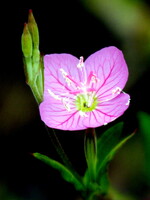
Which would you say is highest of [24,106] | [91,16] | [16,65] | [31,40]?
[31,40]

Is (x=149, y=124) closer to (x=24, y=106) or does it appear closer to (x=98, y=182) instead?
(x=98, y=182)

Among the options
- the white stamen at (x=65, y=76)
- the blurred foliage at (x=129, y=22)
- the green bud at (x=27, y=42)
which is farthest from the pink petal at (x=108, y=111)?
the blurred foliage at (x=129, y=22)

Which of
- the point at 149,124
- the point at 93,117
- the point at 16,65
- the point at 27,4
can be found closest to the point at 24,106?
the point at 16,65

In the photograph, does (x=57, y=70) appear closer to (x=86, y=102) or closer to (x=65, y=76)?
(x=65, y=76)

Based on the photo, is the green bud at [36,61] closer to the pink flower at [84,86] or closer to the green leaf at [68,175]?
the pink flower at [84,86]

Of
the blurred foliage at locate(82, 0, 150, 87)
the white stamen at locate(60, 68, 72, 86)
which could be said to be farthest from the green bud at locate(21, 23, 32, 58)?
the blurred foliage at locate(82, 0, 150, 87)

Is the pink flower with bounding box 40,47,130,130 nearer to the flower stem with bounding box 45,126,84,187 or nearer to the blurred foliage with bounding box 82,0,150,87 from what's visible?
the flower stem with bounding box 45,126,84,187
